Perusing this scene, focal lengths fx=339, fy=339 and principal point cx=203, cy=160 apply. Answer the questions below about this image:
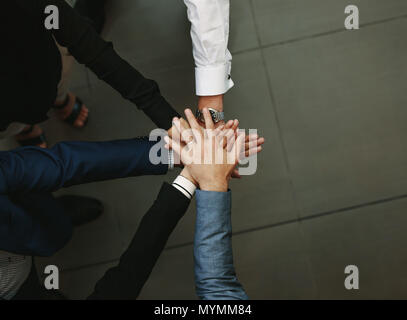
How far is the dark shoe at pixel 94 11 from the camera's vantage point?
1.60m

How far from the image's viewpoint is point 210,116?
112 centimetres

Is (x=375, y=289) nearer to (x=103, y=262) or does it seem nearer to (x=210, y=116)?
(x=210, y=116)

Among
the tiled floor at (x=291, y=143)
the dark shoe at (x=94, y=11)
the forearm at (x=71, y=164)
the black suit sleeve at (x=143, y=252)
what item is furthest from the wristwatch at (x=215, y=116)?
the dark shoe at (x=94, y=11)

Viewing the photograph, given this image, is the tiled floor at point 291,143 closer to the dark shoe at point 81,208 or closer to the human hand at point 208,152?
the dark shoe at point 81,208

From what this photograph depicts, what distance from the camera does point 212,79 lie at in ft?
3.76

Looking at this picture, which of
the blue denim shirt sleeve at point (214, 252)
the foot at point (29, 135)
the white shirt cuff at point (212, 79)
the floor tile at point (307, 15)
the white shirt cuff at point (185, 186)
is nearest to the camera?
the blue denim shirt sleeve at point (214, 252)

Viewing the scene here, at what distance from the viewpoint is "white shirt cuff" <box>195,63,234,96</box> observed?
1.13m

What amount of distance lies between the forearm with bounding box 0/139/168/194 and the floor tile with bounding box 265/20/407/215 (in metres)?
0.86

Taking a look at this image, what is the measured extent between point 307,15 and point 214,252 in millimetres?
1400

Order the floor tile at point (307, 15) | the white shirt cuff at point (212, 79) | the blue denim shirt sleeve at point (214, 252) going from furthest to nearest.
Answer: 1. the floor tile at point (307, 15)
2. the white shirt cuff at point (212, 79)
3. the blue denim shirt sleeve at point (214, 252)

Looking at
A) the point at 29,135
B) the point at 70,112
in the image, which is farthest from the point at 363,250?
the point at 29,135

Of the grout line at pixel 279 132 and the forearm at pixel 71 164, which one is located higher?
the grout line at pixel 279 132

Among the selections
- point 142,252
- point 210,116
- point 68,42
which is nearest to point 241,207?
point 210,116

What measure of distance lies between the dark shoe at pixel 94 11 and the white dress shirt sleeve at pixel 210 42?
75cm
